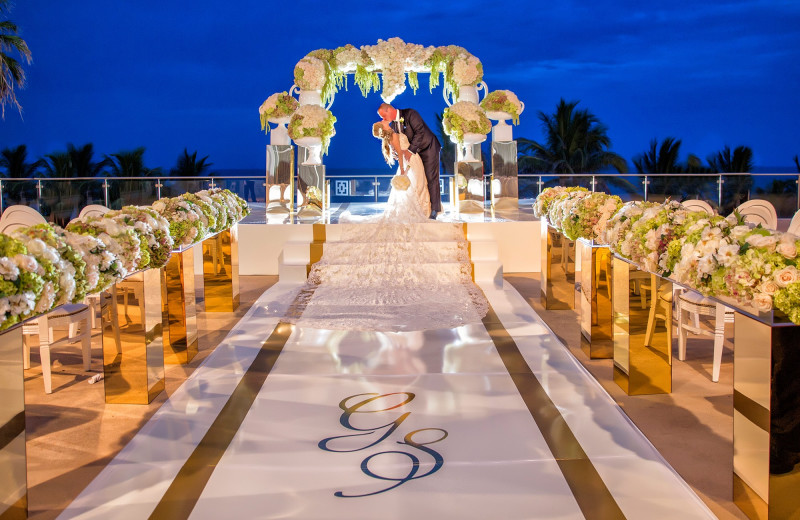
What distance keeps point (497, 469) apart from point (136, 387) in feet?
7.87

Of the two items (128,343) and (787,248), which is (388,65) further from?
(787,248)

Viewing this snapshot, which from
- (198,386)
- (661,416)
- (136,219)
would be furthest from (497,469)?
(136,219)

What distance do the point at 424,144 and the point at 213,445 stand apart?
7.20 metres

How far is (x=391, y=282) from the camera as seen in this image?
7832 mm

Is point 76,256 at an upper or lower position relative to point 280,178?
lower

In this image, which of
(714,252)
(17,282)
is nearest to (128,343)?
(17,282)

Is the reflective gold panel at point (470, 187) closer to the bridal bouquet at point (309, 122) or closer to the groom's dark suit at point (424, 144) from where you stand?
the groom's dark suit at point (424, 144)

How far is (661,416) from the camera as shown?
13.8ft

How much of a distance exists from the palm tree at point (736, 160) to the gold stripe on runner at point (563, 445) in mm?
14309

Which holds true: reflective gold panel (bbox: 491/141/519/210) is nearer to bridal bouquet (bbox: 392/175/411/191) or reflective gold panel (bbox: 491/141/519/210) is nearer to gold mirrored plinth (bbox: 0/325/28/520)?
bridal bouquet (bbox: 392/175/411/191)

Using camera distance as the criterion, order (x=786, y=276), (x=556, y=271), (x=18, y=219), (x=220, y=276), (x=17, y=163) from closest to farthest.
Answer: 1. (x=786, y=276)
2. (x=18, y=219)
3. (x=556, y=271)
4. (x=220, y=276)
5. (x=17, y=163)

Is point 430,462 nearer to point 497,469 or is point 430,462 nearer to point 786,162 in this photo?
point 497,469

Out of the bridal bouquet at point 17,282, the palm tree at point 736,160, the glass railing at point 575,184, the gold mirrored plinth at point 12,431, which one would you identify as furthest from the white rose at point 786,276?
the palm tree at point 736,160

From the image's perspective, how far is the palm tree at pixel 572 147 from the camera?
21.5 m
